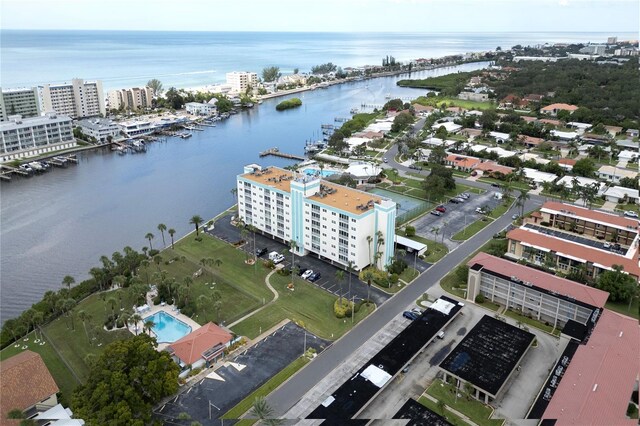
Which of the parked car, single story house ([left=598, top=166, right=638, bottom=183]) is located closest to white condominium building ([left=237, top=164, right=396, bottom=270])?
the parked car

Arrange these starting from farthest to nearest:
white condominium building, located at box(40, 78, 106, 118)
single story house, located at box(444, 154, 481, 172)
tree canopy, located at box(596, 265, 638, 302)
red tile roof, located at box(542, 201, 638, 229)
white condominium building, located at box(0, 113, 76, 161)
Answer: white condominium building, located at box(40, 78, 106, 118) < white condominium building, located at box(0, 113, 76, 161) < single story house, located at box(444, 154, 481, 172) < red tile roof, located at box(542, 201, 638, 229) < tree canopy, located at box(596, 265, 638, 302)

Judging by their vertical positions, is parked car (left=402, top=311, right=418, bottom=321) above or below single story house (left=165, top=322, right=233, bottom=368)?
below

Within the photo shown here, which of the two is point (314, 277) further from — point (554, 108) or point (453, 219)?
point (554, 108)

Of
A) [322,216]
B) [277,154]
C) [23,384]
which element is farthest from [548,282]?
[277,154]

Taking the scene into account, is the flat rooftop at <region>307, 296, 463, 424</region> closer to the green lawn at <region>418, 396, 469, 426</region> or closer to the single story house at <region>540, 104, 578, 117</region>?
the green lawn at <region>418, 396, 469, 426</region>

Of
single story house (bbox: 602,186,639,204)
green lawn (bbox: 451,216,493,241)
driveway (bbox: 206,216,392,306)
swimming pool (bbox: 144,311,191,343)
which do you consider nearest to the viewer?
swimming pool (bbox: 144,311,191,343)

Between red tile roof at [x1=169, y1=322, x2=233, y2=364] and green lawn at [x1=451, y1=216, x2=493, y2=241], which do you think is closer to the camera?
red tile roof at [x1=169, y1=322, x2=233, y2=364]

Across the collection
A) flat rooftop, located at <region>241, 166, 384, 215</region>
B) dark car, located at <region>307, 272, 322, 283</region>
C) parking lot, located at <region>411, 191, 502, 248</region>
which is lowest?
dark car, located at <region>307, 272, 322, 283</region>

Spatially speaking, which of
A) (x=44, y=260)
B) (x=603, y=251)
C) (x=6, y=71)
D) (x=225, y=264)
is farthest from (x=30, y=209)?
(x=6, y=71)
